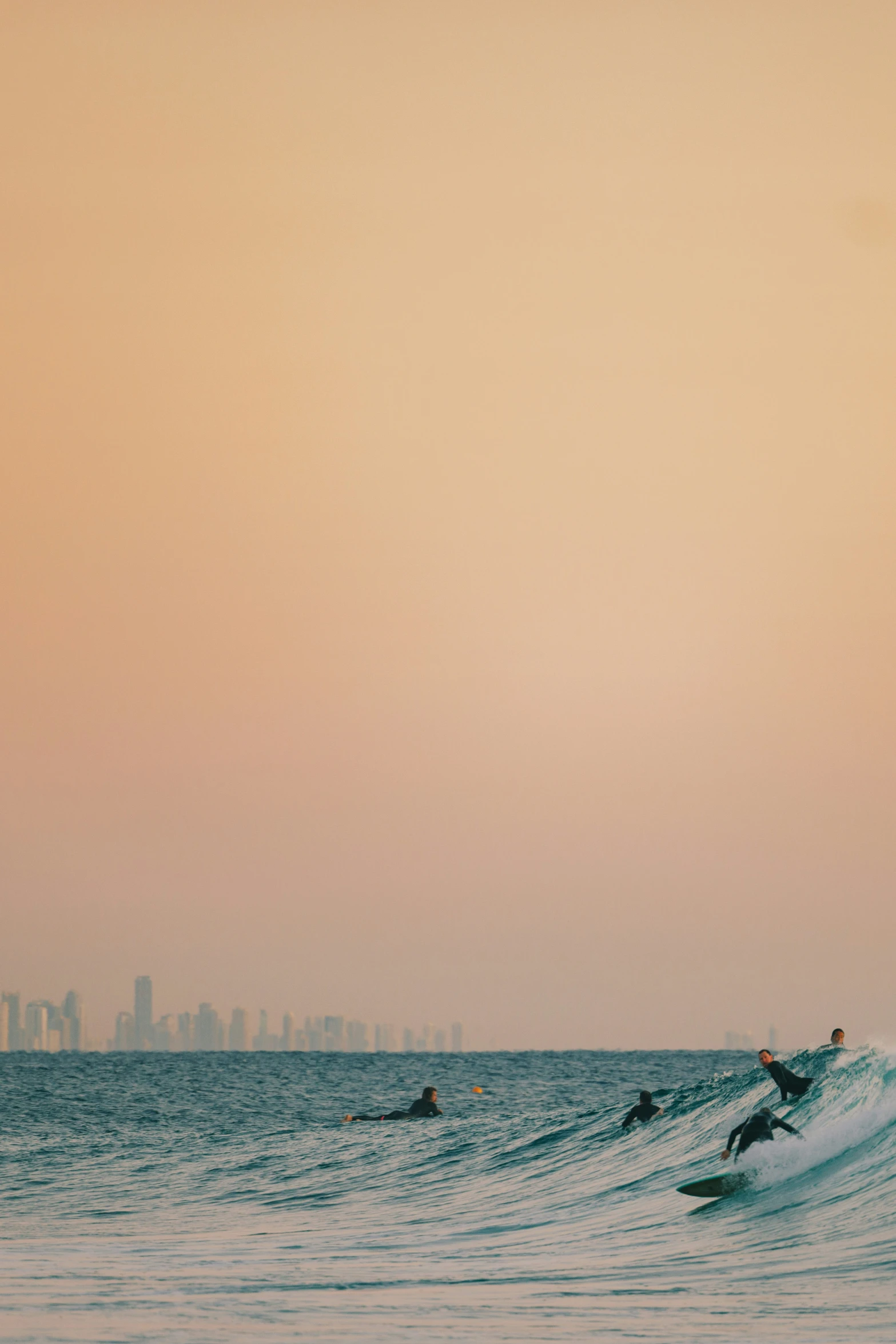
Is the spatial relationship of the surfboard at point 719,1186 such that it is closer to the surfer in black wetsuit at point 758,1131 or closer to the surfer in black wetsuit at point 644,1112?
the surfer in black wetsuit at point 758,1131

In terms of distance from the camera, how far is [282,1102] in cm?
5281

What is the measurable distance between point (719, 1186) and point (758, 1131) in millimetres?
960

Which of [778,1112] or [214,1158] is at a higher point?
[778,1112]

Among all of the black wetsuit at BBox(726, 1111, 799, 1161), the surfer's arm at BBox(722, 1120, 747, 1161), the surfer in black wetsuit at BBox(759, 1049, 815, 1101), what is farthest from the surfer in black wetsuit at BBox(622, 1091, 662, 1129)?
the black wetsuit at BBox(726, 1111, 799, 1161)

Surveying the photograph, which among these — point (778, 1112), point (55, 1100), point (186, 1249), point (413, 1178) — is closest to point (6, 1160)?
point (413, 1178)

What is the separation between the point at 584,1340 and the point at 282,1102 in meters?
45.5

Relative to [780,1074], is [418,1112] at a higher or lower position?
lower

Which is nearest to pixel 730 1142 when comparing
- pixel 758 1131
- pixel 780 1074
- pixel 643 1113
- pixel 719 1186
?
pixel 758 1131

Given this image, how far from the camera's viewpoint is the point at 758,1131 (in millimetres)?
17328

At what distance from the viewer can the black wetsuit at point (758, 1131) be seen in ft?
56.6

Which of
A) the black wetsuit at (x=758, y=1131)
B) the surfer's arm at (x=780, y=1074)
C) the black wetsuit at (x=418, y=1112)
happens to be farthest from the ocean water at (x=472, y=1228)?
the black wetsuit at (x=418, y=1112)

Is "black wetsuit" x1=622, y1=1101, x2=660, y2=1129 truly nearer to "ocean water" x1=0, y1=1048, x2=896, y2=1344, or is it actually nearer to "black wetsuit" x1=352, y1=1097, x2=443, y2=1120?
"ocean water" x1=0, y1=1048, x2=896, y2=1344

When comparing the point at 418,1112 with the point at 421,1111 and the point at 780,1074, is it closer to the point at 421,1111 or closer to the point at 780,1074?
the point at 421,1111

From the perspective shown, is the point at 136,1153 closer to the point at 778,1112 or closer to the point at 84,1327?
the point at 778,1112
